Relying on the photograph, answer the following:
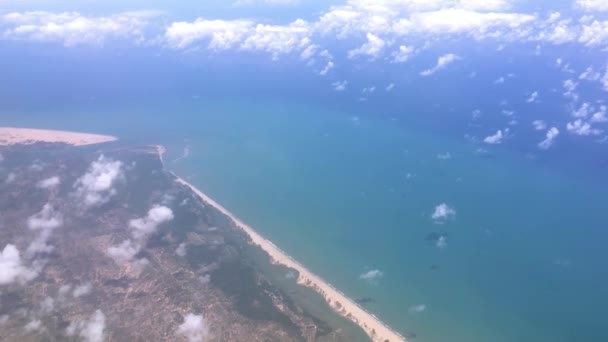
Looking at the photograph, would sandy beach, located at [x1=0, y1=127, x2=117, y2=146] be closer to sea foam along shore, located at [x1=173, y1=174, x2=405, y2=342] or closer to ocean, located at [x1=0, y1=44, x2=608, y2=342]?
ocean, located at [x1=0, y1=44, x2=608, y2=342]

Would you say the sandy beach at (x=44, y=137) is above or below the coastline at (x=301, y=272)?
below

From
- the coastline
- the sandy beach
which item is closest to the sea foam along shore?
the coastline

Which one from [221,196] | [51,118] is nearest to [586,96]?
[221,196]

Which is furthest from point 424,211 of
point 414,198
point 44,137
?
point 44,137

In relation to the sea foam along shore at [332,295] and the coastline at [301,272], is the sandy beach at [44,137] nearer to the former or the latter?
the coastline at [301,272]

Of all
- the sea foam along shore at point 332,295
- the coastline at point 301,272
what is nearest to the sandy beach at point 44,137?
the coastline at point 301,272

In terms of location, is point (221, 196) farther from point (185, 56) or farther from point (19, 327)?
point (185, 56)
